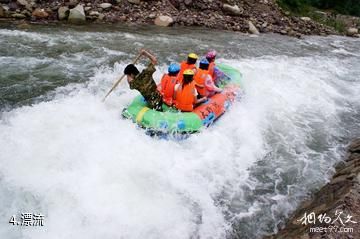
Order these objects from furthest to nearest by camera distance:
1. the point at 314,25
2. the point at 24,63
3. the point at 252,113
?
the point at 314,25 → the point at 24,63 → the point at 252,113

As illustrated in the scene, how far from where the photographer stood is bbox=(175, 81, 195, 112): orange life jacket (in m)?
6.52

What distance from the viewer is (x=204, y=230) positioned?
4594 millimetres

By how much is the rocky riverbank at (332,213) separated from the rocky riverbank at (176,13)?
32.3 ft

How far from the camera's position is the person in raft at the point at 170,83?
664 centimetres

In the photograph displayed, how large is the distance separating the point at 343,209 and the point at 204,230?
1620 millimetres

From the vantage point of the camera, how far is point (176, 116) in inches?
247

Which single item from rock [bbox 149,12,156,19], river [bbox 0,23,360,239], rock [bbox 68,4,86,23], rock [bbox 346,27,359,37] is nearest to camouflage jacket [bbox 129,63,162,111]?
river [bbox 0,23,360,239]

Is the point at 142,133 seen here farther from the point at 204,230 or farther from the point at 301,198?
the point at 301,198

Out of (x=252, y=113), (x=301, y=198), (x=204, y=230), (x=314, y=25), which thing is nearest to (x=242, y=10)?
(x=314, y=25)

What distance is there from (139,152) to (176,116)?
901 mm

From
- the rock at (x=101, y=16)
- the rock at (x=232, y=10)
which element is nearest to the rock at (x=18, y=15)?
the rock at (x=101, y=16)

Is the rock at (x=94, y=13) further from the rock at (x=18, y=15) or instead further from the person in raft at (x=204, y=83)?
the person in raft at (x=204, y=83)

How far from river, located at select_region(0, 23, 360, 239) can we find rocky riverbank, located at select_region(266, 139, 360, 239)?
0.92 ft

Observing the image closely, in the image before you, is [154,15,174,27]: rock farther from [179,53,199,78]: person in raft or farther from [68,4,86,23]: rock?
[179,53,199,78]: person in raft
